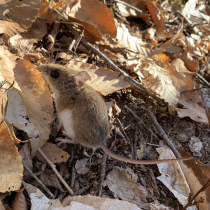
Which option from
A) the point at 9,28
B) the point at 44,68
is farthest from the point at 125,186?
the point at 9,28

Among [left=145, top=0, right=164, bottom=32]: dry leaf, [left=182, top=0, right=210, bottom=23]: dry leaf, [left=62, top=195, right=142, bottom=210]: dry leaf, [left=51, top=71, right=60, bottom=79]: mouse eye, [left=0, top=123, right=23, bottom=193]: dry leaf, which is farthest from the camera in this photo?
[left=182, top=0, right=210, bottom=23]: dry leaf

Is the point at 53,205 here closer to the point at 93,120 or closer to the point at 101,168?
the point at 101,168

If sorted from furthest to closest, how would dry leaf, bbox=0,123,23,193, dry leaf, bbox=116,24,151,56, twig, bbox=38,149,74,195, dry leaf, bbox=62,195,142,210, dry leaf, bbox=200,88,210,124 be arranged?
dry leaf, bbox=116,24,151,56 → dry leaf, bbox=200,88,210,124 → twig, bbox=38,149,74,195 → dry leaf, bbox=62,195,142,210 → dry leaf, bbox=0,123,23,193

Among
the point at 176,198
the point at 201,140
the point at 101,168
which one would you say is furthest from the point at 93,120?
the point at 201,140

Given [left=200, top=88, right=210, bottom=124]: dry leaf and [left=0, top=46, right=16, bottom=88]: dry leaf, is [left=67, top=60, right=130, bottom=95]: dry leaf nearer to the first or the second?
[left=0, top=46, right=16, bottom=88]: dry leaf

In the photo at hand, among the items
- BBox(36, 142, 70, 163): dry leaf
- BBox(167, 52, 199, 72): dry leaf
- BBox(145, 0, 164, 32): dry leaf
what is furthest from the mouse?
BBox(145, 0, 164, 32): dry leaf

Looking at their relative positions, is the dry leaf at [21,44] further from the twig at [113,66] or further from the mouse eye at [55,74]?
the twig at [113,66]

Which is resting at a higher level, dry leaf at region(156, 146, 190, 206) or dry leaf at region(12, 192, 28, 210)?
dry leaf at region(12, 192, 28, 210)

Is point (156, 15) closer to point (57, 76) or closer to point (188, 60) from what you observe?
point (188, 60)
